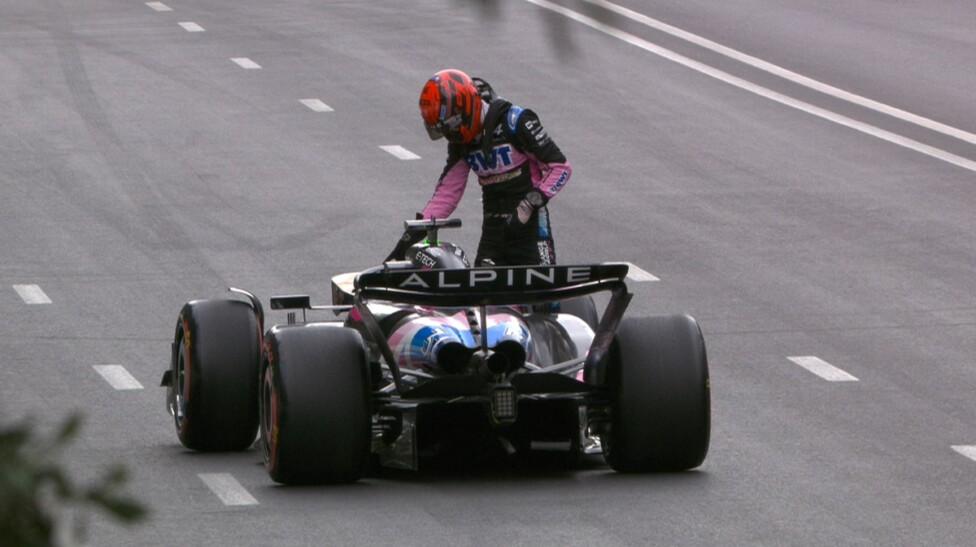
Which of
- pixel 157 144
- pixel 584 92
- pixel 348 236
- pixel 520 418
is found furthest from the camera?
pixel 584 92

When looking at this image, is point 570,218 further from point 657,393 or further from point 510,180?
point 657,393

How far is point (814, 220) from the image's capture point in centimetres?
1869

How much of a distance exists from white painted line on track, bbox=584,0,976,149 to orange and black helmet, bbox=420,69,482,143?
34.7 ft

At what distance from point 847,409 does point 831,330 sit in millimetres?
2742

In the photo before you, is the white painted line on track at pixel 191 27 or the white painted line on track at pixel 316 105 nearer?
the white painted line on track at pixel 316 105

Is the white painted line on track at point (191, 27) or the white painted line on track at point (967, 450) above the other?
the white painted line on track at point (967, 450)

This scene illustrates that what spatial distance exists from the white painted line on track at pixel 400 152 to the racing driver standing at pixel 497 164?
34.0 feet

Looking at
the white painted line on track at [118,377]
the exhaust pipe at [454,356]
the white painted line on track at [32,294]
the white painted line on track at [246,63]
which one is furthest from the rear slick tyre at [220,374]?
the white painted line on track at [246,63]

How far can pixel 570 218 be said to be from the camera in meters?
19.1

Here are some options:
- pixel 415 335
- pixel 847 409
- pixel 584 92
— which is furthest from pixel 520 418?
pixel 584 92

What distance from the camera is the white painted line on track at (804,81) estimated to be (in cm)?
2298

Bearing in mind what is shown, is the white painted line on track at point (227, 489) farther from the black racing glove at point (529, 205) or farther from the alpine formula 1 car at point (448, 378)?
the black racing glove at point (529, 205)

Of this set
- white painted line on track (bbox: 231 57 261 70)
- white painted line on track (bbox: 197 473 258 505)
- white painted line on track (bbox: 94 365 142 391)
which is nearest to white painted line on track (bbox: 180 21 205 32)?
white painted line on track (bbox: 231 57 261 70)

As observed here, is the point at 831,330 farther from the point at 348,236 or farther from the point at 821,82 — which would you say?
the point at 821,82
